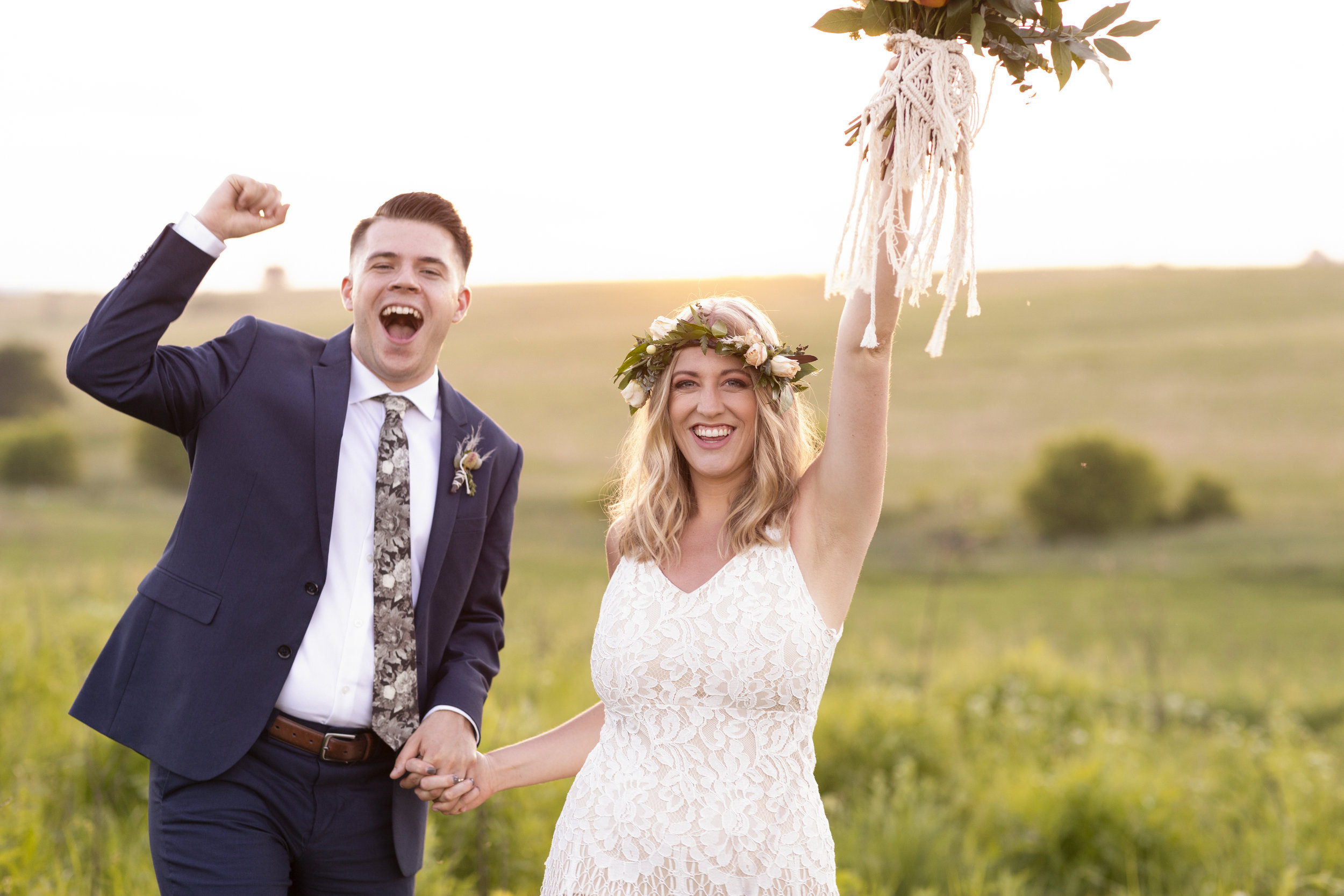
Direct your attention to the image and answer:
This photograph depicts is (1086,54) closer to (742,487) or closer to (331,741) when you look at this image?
(742,487)

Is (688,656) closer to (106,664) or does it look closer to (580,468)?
(106,664)

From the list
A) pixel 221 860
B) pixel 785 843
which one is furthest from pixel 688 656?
pixel 221 860

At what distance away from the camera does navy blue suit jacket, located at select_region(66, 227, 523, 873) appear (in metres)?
2.79

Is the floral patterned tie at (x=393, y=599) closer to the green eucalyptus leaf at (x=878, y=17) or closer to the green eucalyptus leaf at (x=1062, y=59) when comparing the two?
the green eucalyptus leaf at (x=878, y=17)

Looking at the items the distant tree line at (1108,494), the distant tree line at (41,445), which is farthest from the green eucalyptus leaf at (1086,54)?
the distant tree line at (41,445)

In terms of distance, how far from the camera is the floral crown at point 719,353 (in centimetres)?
309

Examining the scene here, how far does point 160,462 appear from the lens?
4262 centimetres

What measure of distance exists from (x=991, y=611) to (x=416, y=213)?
2023 cm

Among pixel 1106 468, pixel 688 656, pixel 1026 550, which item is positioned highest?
pixel 688 656

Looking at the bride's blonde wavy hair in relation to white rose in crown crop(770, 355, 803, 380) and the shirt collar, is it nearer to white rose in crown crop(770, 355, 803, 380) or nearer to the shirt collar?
white rose in crown crop(770, 355, 803, 380)

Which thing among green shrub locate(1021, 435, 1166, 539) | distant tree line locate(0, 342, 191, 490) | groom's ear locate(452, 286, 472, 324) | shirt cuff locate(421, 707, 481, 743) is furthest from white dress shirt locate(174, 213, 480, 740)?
distant tree line locate(0, 342, 191, 490)

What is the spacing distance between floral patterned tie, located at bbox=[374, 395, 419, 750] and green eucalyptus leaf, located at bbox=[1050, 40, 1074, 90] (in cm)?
214

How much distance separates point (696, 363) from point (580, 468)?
122 feet

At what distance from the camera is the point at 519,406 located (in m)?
46.8
